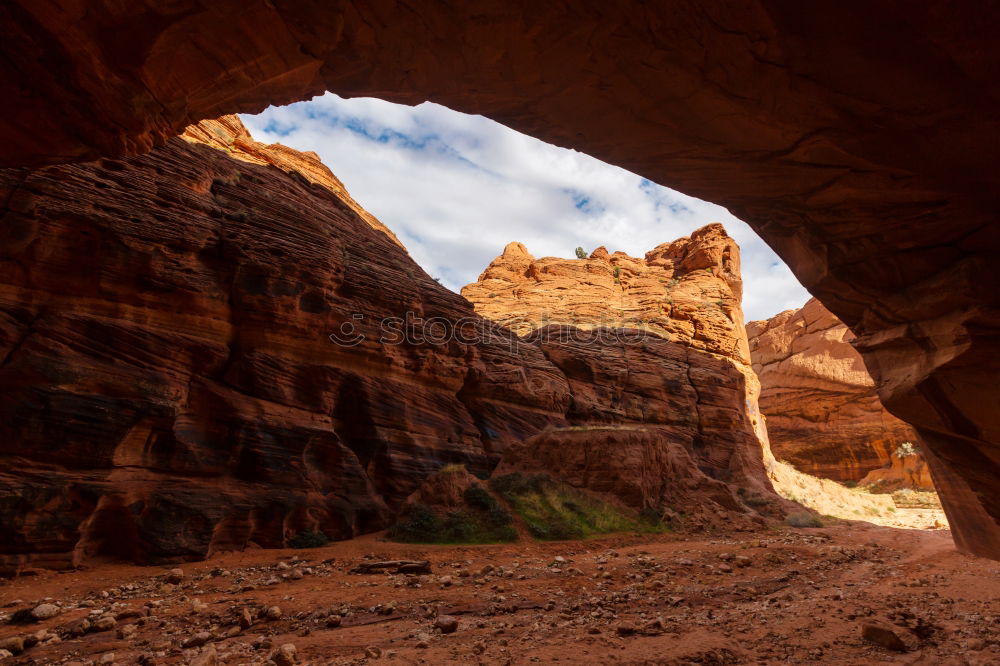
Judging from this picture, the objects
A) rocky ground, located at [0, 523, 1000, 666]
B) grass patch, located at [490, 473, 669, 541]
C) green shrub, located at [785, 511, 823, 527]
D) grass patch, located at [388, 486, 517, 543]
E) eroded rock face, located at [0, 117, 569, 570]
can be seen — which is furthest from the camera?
green shrub, located at [785, 511, 823, 527]

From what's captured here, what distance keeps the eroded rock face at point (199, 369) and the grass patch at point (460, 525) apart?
1.57m

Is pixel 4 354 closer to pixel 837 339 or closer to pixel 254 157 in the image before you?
pixel 254 157

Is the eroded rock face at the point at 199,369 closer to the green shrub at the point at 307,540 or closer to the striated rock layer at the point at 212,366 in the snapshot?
the striated rock layer at the point at 212,366

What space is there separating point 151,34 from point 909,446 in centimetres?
4929

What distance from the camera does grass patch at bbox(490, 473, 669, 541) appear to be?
15.9 m

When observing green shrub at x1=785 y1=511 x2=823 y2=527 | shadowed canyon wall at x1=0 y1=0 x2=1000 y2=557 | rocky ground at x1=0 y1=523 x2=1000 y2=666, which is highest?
shadowed canyon wall at x1=0 y1=0 x2=1000 y2=557

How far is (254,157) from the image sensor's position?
21578 millimetres

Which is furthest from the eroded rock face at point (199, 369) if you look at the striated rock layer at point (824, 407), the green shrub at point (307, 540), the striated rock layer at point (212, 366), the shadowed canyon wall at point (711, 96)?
the striated rock layer at point (824, 407)

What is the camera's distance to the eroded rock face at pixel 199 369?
10.9 metres

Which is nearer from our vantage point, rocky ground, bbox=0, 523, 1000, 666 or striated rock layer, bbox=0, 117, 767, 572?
Result: rocky ground, bbox=0, 523, 1000, 666

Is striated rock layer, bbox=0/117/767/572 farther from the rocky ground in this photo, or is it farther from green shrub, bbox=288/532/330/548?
the rocky ground

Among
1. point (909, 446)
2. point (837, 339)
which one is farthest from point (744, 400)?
point (837, 339)

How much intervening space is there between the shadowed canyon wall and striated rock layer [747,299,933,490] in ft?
138

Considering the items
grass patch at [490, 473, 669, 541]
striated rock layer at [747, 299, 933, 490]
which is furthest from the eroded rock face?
striated rock layer at [747, 299, 933, 490]
